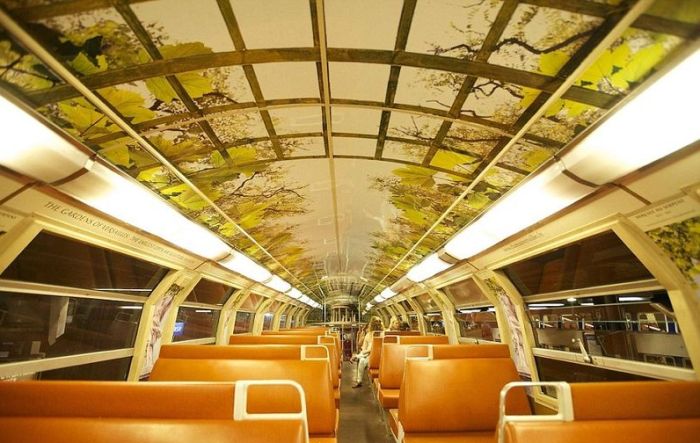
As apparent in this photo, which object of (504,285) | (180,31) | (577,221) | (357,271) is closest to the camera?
(180,31)

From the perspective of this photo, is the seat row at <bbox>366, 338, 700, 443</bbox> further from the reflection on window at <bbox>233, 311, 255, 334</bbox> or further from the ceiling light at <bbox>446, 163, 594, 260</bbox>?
the reflection on window at <bbox>233, 311, 255, 334</bbox>

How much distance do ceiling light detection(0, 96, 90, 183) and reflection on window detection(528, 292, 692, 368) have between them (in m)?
4.97

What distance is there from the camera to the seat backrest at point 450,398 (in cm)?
408

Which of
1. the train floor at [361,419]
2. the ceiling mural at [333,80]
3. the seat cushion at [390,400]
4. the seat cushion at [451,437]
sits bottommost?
the train floor at [361,419]

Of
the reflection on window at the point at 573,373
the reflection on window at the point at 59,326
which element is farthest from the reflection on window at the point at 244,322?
the reflection on window at the point at 573,373

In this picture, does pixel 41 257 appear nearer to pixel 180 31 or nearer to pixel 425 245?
pixel 180 31

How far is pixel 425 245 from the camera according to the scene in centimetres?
719

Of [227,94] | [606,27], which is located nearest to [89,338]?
[227,94]

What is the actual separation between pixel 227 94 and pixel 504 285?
16.5 ft

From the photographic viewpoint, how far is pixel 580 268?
4.38 m

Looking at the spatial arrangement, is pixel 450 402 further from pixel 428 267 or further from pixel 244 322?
pixel 244 322

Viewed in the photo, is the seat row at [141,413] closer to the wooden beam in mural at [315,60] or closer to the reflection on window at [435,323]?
the wooden beam in mural at [315,60]

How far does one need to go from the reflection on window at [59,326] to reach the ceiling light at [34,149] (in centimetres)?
193

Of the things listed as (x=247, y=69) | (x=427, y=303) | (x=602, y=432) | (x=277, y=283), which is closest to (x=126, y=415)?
(x=247, y=69)
